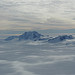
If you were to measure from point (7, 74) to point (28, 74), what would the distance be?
17.4 feet

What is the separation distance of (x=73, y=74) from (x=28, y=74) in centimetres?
1145

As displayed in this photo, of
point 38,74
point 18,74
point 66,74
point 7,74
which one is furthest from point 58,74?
point 7,74

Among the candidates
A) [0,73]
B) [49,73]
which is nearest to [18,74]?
[0,73]

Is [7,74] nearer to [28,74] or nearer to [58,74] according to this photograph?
[28,74]

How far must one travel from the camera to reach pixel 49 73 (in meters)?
35.8

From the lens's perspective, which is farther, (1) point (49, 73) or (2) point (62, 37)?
(2) point (62, 37)

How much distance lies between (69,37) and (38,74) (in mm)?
169351

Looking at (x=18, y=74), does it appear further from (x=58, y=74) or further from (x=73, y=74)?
(x=73, y=74)

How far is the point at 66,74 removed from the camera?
35.2 m

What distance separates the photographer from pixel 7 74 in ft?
115

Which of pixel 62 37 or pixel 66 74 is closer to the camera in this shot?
pixel 66 74

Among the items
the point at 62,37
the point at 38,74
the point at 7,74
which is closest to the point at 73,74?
the point at 38,74

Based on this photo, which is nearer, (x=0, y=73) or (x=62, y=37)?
(x=0, y=73)

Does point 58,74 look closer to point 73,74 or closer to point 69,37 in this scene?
point 73,74
